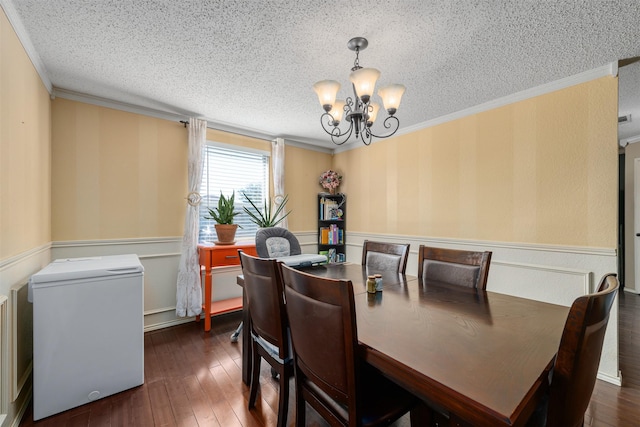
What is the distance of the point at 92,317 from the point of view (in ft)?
5.84

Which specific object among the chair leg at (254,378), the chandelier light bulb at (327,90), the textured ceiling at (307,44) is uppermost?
the textured ceiling at (307,44)

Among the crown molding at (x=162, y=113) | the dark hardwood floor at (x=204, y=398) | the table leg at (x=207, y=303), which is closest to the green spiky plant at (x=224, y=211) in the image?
the table leg at (x=207, y=303)

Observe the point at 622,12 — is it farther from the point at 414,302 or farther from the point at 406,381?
the point at 406,381

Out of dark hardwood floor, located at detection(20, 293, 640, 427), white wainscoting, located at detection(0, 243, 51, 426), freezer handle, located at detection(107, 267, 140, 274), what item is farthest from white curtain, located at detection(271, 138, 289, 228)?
white wainscoting, located at detection(0, 243, 51, 426)

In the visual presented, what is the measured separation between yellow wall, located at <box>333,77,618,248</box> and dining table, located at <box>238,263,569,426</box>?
1357mm

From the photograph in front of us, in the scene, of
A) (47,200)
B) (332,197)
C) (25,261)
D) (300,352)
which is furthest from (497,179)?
(47,200)

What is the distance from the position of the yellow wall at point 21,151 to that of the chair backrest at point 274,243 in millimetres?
1573

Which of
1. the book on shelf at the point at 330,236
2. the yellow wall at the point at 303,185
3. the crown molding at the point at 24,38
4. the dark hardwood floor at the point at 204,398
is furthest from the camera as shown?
the book on shelf at the point at 330,236

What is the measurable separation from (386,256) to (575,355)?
1.60 meters

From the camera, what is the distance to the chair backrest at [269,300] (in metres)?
1.37

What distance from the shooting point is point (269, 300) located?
4.67 feet

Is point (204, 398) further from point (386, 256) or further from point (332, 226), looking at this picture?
point (332, 226)

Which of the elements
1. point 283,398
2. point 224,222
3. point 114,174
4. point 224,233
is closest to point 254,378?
point 283,398

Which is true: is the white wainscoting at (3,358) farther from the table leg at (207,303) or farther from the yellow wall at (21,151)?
the table leg at (207,303)
